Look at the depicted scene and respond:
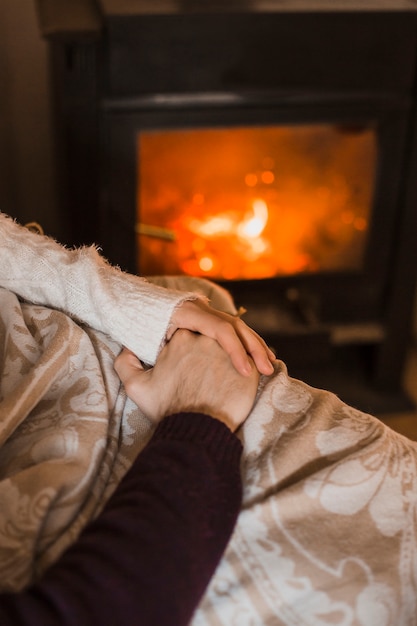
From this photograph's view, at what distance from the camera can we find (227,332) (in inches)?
28.7

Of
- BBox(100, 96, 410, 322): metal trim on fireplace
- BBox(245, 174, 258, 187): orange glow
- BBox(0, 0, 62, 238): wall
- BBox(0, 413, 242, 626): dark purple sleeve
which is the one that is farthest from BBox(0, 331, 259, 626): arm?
BBox(0, 0, 62, 238): wall

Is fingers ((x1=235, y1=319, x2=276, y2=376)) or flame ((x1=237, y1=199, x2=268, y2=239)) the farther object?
flame ((x1=237, y1=199, x2=268, y2=239))

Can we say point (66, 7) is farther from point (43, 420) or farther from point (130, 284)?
point (43, 420)

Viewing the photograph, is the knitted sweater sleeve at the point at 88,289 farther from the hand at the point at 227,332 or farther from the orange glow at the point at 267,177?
the orange glow at the point at 267,177

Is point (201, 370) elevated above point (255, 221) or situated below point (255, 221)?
above

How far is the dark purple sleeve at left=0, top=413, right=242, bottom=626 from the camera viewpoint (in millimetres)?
518

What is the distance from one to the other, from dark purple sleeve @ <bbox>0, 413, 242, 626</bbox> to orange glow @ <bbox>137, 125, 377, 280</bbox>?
103 centimetres

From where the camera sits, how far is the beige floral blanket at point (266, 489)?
578mm

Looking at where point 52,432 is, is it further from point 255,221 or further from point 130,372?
point 255,221

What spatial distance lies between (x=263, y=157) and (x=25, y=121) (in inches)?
23.9

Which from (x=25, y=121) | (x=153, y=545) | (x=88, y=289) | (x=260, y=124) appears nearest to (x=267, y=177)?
(x=260, y=124)

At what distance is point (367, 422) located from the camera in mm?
678

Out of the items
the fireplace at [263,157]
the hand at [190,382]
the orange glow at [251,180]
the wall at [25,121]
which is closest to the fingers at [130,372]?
the hand at [190,382]

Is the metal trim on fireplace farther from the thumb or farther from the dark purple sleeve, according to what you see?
the dark purple sleeve
